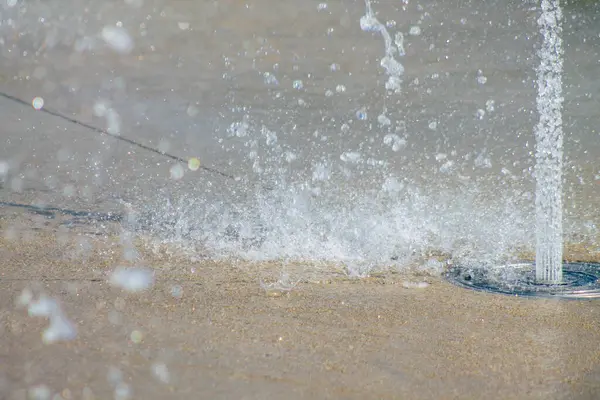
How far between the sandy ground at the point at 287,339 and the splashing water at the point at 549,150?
2.04ft

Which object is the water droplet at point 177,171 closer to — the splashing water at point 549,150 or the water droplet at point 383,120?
the water droplet at point 383,120

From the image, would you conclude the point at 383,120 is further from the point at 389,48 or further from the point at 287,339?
the point at 287,339

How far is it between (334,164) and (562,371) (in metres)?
4.47

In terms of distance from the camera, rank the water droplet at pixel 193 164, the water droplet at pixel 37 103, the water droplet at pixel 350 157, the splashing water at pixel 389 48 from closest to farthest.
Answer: the water droplet at pixel 193 164
the water droplet at pixel 350 157
the water droplet at pixel 37 103
the splashing water at pixel 389 48

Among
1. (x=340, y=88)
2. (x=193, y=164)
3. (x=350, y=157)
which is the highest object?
(x=340, y=88)

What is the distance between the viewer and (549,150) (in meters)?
6.55

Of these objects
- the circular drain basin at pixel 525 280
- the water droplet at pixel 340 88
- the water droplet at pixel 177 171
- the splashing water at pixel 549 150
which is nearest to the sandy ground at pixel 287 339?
the circular drain basin at pixel 525 280

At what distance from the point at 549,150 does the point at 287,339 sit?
12.7ft

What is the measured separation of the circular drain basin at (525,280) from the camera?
412 centimetres

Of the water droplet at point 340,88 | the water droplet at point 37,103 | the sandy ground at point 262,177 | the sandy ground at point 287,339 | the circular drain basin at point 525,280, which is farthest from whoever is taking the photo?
the water droplet at point 340,88

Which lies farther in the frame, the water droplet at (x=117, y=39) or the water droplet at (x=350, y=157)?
the water droplet at (x=117, y=39)

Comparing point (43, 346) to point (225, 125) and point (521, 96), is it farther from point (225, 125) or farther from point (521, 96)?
point (521, 96)

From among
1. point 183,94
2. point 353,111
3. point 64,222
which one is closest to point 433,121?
point 353,111

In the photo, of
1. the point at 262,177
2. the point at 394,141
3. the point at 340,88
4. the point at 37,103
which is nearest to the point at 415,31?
the point at 340,88
